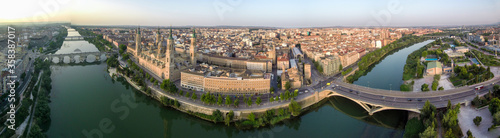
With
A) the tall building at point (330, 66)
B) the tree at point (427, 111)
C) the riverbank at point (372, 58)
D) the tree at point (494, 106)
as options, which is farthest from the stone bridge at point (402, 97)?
the tall building at point (330, 66)

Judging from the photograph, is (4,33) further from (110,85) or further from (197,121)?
(197,121)

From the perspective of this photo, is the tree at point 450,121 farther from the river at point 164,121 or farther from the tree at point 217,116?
the tree at point 217,116

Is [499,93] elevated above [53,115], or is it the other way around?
[499,93]

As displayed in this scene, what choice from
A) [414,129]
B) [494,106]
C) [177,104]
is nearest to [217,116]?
[177,104]

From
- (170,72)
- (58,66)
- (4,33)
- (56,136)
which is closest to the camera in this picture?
(56,136)

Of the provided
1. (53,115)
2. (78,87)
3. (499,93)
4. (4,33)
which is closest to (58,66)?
(4,33)

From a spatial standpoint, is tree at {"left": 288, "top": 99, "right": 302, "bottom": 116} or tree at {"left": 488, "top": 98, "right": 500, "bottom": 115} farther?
tree at {"left": 288, "top": 99, "right": 302, "bottom": 116}

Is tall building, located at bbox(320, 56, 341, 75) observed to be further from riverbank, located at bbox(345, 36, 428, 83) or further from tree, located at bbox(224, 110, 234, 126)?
tree, located at bbox(224, 110, 234, 126)

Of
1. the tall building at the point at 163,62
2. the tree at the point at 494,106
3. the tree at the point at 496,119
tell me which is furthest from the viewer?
the tall building at the point at 163,62

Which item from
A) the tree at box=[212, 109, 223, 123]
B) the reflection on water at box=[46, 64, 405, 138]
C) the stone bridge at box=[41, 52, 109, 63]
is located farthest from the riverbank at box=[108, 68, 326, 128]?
the stone bridge at box=[41, 52, 109, 63]
